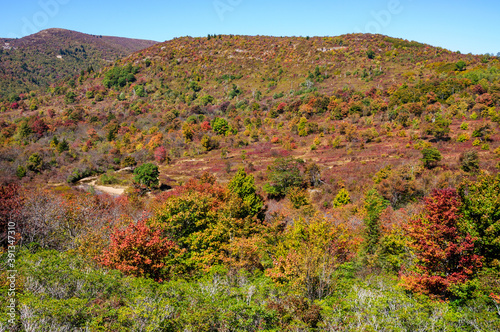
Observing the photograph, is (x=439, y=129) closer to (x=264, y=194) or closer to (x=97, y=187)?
(x=264, y=194)

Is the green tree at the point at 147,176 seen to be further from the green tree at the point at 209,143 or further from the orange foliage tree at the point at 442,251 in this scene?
the orange foliage tree at the point at 442,251

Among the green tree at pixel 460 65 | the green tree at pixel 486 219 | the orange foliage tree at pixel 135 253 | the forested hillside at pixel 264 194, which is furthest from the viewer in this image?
the green tree at pixel 460 65

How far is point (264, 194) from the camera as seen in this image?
148ft

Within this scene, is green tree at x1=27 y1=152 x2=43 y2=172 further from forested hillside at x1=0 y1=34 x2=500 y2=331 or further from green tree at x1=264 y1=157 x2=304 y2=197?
green tree at x1=264 y1=157 x2=304 y2=197

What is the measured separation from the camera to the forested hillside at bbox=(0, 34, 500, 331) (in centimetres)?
1095

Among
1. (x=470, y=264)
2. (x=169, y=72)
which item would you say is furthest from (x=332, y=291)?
(x=169, y=72)

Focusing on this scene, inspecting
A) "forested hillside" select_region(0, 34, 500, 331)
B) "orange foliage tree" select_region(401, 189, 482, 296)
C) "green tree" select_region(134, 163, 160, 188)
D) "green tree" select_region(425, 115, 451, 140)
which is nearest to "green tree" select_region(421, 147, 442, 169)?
"forested hillside" select_region(0, 34, 500, 331)

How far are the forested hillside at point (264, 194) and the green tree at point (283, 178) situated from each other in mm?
356

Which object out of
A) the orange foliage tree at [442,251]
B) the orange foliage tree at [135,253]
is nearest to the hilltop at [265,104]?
the orange foliage tree at [442,251]

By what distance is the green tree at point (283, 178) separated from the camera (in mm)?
42562

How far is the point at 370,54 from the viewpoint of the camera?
116 metres

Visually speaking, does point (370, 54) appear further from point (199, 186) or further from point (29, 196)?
point (29, 196)

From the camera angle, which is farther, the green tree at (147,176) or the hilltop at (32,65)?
the hilltop at (32,65)

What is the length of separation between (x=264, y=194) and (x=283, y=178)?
185 inches
